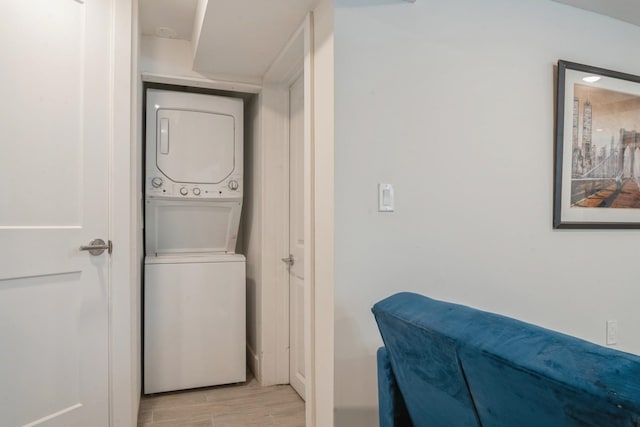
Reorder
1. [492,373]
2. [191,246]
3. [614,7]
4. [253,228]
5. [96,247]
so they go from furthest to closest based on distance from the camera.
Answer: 1. [253,228]
2. [191,246]
3. [614,7]
4. [96,247]
5. [492,373]

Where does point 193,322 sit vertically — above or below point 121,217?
below

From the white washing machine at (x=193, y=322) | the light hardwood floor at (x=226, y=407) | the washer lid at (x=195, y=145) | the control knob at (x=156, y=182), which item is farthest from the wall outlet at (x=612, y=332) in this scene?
the control knob at (x=156, y=182)

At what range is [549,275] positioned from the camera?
209 cm

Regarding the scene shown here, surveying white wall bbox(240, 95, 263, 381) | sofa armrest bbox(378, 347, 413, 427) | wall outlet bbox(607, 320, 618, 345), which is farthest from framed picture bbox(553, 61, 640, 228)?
white wall bbox(240, 95, 263, 381)

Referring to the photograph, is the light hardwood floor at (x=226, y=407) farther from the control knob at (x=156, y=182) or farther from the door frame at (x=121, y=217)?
the control knob at (x=156, y=182)

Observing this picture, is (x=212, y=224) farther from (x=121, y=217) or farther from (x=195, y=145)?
(x=121, y=217)

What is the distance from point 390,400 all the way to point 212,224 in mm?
2067

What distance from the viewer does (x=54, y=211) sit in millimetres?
1823

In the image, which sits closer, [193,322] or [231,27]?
[231,27]

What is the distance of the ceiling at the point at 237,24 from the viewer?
1.83 meters

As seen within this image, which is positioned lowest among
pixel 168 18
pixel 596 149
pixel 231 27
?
pixel 596 149

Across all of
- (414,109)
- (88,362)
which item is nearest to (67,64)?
(88,362)

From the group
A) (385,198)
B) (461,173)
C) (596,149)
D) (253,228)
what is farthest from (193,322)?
(596,149)

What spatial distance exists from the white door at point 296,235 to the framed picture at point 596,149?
4.92ft
